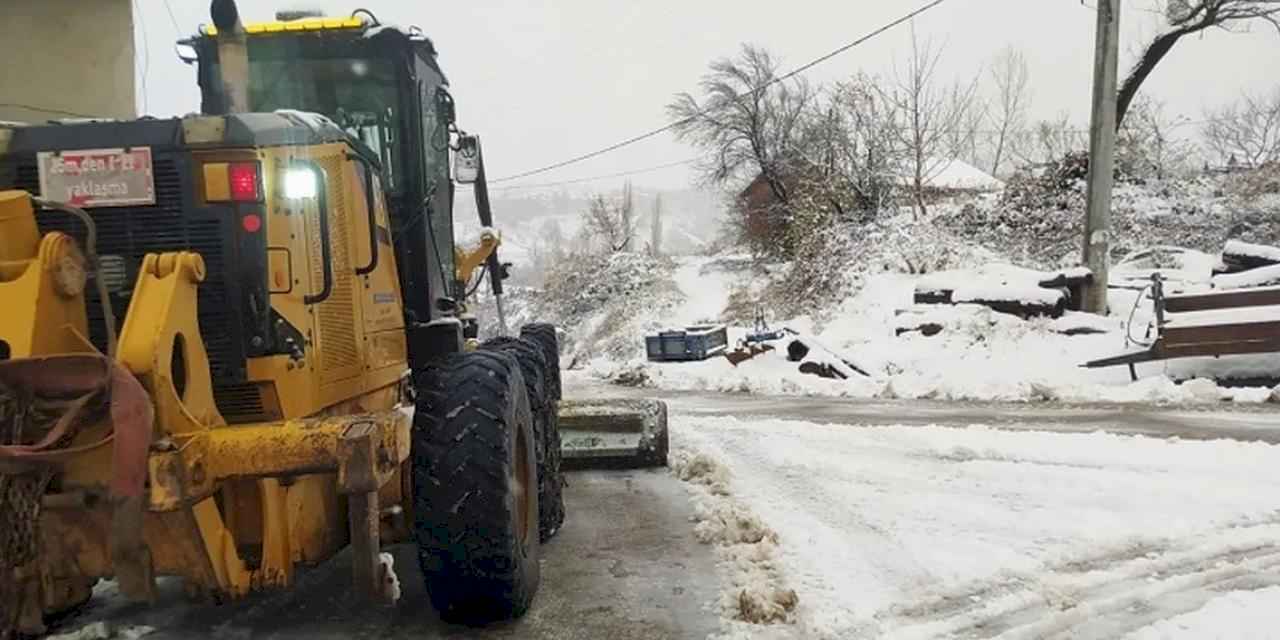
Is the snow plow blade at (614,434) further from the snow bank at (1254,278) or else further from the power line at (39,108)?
the power line at (39,108)

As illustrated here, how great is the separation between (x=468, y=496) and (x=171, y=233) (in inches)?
59.2

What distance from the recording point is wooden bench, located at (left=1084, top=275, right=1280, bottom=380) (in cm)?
1180

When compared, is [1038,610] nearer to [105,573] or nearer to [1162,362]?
[105,573]

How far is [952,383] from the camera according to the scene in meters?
13.8

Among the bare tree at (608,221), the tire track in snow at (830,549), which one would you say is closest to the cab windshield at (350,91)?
the tire track in snow at (830,549)

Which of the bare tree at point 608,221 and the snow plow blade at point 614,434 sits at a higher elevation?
the bare tree at point 608,221

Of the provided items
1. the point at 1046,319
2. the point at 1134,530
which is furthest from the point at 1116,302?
the point at 1134,530

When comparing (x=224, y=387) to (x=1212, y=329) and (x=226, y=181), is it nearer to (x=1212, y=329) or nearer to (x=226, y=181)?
(x=226, y=181)

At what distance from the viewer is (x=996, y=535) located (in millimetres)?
5902

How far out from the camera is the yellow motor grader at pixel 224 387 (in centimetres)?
336

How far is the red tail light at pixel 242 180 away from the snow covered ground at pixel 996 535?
2.61 meters

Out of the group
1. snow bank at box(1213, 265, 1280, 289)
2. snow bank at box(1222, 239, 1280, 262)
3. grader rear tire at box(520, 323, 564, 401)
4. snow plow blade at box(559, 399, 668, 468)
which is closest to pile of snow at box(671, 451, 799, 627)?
snow plow blade at box(559, 399, 668, 468)

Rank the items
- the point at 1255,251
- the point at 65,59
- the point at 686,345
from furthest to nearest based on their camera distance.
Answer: the point at 686,345 < the point at 1255,251 < the point at 65,59

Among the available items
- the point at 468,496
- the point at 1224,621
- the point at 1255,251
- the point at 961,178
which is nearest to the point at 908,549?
the point at 1224,621
